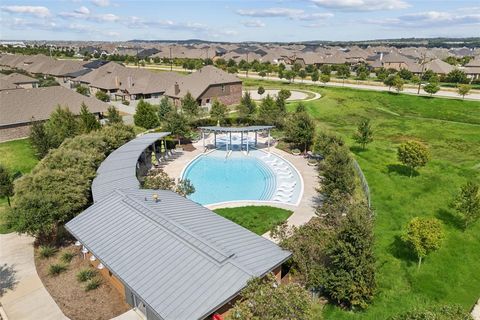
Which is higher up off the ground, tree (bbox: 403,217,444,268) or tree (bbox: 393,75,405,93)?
tree (bbox: 393,75,405,93)

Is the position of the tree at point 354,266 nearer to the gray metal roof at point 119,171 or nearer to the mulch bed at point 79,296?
the mulch bed at point 79,296

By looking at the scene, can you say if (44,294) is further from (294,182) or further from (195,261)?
(294,182)

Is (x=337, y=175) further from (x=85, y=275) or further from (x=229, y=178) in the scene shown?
(x=85, y=275)

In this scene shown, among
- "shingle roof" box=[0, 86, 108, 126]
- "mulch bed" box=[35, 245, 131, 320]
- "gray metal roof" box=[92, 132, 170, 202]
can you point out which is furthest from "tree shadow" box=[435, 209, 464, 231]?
"shingle roof" box=[0, 86, 108, 126]

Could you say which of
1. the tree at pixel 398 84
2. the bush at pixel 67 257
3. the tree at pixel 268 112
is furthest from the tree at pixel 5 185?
the tree at pixel 398 84

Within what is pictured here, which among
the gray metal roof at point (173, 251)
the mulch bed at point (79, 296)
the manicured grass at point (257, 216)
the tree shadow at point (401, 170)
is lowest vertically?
the mulch bed at point (79, 296)

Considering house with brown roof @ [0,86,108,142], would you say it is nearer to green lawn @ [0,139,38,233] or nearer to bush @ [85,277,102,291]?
green lawn @ [0,139,38,233]

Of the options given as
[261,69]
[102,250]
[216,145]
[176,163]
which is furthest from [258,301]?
[261,69]

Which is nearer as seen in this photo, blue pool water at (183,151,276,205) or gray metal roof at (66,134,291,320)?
gray metal roof at (66,134,291,320)
